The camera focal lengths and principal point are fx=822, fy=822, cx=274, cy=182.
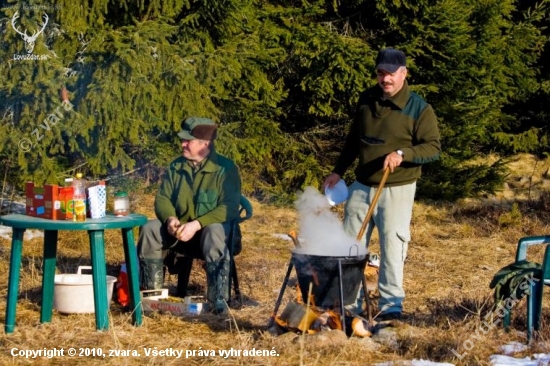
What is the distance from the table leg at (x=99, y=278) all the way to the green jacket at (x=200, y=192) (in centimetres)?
89

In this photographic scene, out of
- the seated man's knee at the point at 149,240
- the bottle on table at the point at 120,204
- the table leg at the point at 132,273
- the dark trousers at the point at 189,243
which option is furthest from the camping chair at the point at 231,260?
the bottle on table at the point at 120,204

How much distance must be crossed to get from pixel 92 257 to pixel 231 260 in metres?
1.20

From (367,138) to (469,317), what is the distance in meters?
1.32

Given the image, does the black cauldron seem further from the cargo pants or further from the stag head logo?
the stag head logo

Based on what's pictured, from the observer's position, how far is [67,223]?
15.2 feet

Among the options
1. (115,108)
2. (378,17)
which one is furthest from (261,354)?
(378,17)

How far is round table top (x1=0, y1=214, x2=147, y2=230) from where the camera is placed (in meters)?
4.64

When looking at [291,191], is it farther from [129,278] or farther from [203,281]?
[129,278]

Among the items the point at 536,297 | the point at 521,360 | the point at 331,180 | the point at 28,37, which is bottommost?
the point at 521,360

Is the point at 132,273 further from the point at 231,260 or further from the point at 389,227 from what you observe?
the point at 389,227

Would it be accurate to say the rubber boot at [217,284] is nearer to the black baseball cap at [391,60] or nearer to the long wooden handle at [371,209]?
the long wooden handle at [371,209]

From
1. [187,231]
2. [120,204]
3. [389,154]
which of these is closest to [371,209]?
[389,154]

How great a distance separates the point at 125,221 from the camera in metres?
4.83

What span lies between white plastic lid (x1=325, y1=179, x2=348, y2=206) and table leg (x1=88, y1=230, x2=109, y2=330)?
147cm
